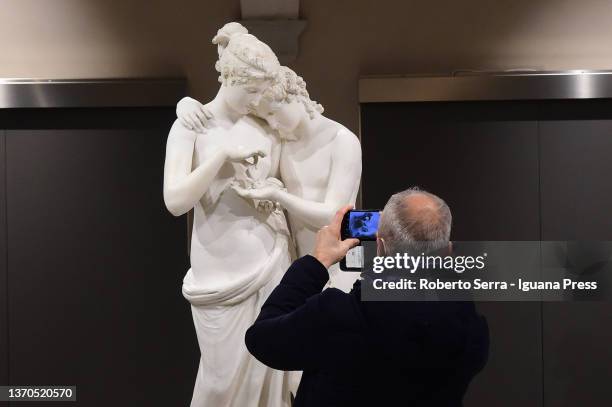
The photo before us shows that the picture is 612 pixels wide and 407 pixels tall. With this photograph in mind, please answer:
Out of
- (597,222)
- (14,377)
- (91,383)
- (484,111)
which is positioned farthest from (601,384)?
(14,377)

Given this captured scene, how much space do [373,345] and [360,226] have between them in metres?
0.32

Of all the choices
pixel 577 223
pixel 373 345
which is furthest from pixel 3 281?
pixel 373 345

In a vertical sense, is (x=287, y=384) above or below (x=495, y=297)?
below

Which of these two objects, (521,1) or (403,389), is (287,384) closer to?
(403,389)

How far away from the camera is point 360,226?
2127mm

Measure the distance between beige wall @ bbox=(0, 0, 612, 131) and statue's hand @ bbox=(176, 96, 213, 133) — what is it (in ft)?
5.57

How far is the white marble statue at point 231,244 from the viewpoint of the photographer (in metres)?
3.08

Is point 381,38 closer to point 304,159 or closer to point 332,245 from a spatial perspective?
point 304,159

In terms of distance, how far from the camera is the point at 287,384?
10.5ft

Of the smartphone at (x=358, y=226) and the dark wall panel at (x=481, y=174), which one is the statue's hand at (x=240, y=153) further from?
the dark wall panel at (x=481, y=174)

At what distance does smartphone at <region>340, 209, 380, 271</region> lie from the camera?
2.12 metres

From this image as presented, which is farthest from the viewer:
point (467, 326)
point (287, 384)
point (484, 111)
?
point (484, 111)

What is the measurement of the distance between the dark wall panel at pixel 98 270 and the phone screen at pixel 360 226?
2831 mm

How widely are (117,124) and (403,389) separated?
3243mm
